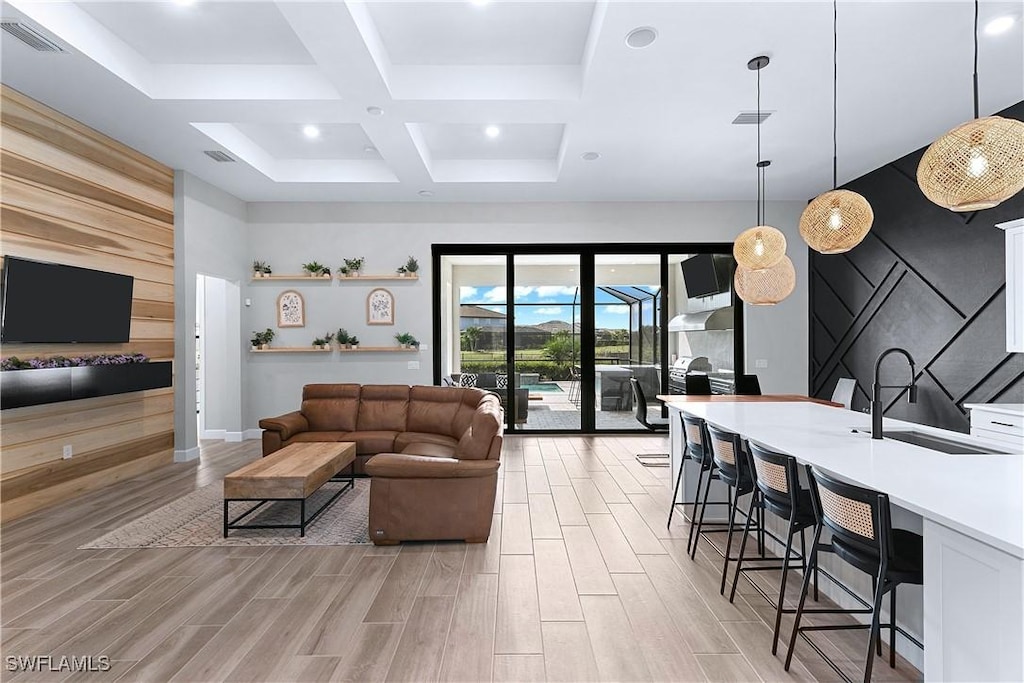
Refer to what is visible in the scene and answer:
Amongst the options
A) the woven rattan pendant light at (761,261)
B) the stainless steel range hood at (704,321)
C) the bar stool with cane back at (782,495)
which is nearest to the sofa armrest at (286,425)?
the bar stool with cane back at (782,495)

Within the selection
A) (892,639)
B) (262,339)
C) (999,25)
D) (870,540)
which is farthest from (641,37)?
(262,339)

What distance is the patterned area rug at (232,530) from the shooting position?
3.53 meters

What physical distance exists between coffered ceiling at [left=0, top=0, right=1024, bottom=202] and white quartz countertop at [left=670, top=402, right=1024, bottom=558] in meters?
2.41

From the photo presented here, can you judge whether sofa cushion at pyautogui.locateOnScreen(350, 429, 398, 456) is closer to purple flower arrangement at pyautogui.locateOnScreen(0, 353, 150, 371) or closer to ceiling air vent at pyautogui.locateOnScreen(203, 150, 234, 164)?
purple flower arrangement at pyautogui.locateOnScreen(0, 353, 150, 371)

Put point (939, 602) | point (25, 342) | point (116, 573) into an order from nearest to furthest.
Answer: point (939, 602) → point (116, 573) → point (25, 342)

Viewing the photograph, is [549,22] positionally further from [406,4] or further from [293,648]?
[293,648]

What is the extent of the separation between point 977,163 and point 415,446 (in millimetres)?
4133

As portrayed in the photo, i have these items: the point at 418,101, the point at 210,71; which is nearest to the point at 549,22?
the point at 418,101

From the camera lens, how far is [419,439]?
5.04m

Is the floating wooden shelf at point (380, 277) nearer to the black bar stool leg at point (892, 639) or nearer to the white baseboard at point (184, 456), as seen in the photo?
the white baseboard at point (184, 456)

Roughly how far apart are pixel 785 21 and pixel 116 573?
5.14 metres

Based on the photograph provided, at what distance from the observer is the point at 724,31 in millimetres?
3176

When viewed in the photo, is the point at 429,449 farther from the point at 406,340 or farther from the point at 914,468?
the point at 914,468

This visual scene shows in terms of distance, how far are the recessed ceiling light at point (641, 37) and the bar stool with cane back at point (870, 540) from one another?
8.73 feet
